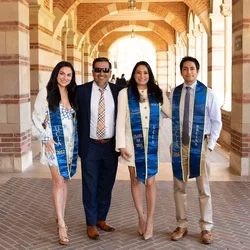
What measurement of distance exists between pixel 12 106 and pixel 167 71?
24.9 meters

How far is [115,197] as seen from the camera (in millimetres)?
6219

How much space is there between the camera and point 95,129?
4445 millimetres

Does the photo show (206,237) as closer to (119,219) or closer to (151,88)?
(119,219)

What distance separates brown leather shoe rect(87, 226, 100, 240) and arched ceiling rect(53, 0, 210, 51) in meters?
9.44

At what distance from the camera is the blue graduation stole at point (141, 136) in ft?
14.2

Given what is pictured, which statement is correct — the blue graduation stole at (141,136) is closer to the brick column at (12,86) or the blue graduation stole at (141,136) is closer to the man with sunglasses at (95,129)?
the man with sunglasses at (95,129)

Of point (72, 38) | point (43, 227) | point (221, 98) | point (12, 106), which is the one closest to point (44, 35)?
point (12, 106)

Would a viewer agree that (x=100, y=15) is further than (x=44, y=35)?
Yes

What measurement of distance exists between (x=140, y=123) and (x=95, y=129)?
1.51 feet

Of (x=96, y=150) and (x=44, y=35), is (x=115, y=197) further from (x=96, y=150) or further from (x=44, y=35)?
(x=44, y=35)

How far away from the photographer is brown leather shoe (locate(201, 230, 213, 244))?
Answer: 4.42 m

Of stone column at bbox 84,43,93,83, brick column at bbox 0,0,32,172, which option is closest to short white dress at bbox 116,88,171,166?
brick column at bbox 0,0,32,172

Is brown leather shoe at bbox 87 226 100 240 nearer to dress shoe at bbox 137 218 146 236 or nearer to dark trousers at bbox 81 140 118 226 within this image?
dark trousers at bbox 81 140 118 226

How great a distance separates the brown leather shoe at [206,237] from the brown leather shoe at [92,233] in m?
1.06
